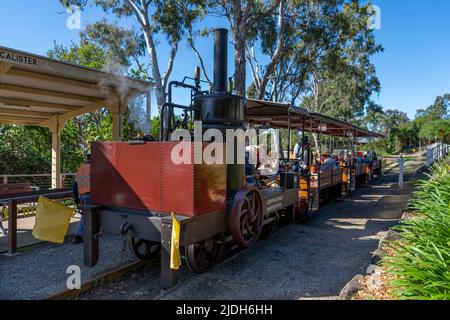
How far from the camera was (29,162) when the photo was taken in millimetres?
14711

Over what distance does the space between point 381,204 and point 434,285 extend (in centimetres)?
898

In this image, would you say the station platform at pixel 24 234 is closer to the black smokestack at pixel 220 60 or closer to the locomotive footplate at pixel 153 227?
the locomotive footplate at pixel 153 227

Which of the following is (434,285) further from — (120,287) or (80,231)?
(80,231)

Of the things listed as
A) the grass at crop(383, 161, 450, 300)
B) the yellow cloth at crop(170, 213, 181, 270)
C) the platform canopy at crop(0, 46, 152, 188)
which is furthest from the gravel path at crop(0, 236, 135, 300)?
the grass at crop(383, 161, 450, 300)

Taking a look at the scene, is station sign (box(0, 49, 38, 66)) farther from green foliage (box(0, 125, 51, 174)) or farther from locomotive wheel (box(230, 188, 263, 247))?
green foliage (box(0, 125, 51, 174))

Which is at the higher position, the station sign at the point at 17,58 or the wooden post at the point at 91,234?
the station sign at the point at 17,58

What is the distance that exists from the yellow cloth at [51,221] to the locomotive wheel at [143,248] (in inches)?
57.6

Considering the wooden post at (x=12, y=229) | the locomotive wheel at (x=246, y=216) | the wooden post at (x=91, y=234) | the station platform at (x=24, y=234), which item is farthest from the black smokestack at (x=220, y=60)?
the station platform at (x=24, y=234)

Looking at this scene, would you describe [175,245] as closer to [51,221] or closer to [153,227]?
[153,227]

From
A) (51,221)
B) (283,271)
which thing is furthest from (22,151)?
(283,271)

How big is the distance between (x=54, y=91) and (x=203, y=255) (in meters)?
5.12

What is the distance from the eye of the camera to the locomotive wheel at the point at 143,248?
538cm

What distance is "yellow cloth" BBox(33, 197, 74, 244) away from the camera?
604cm

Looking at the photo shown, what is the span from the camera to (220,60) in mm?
5926
